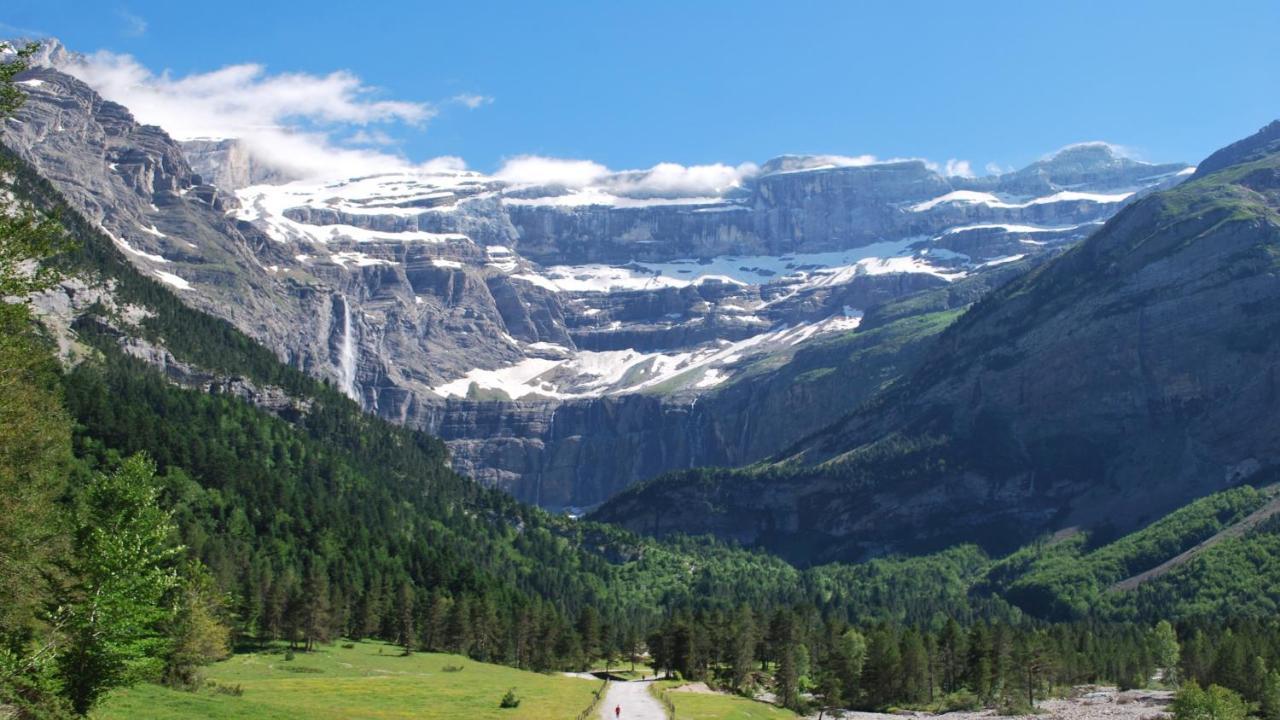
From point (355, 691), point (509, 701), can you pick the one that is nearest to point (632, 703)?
point (509, 701)

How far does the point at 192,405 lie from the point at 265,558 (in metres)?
57.8

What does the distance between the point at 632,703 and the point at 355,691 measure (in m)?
24.3

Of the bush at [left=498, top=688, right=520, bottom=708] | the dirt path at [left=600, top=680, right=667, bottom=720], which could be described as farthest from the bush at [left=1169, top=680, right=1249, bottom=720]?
the bush at [left=498, top=688, right=520, bottom=708]

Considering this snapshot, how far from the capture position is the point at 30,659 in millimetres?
39000

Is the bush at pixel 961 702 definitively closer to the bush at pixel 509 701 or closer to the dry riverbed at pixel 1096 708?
the dry riverbed at pixel 1096 708

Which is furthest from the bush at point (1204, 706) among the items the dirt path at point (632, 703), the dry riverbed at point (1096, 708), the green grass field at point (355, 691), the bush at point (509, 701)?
the bush at point (509, 701)

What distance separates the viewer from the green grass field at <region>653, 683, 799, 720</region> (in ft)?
294

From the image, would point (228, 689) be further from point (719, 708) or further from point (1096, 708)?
point (1096, 708)

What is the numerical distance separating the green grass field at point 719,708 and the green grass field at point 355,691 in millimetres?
7726

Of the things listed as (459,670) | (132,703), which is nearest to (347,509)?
(459,670)

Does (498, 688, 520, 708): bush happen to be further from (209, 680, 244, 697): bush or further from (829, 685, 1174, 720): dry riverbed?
(829, 685, 1174, 720): dry riverbed

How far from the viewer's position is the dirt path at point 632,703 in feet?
276

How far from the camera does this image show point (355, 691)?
3135 inches

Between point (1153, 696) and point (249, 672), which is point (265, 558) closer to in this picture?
point (249, 672)
